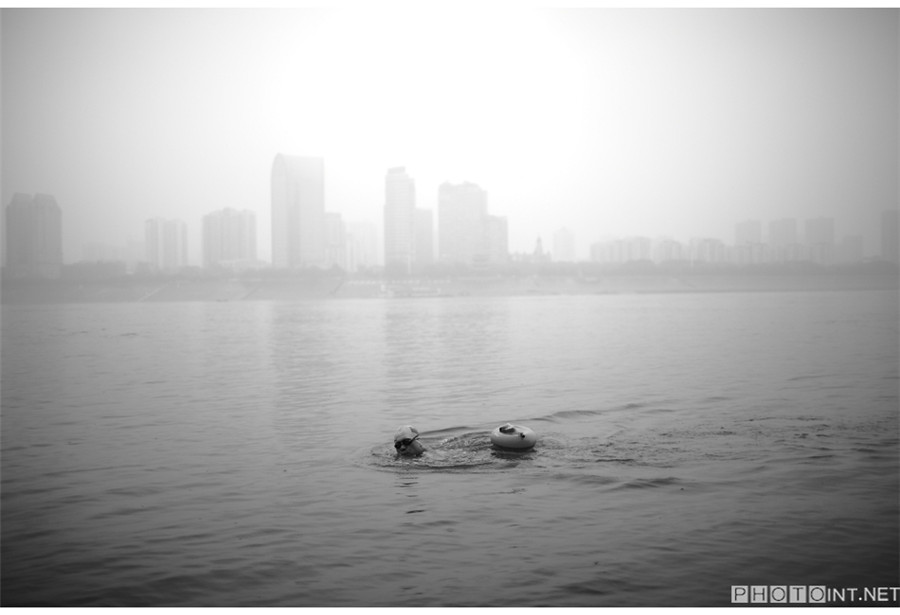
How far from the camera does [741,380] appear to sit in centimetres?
2878

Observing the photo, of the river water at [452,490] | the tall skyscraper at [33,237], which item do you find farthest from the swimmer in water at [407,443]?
the tall skyscraper at [33,237]

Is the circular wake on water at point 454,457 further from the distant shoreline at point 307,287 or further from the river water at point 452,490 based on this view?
the distant shoreline at point 307,287

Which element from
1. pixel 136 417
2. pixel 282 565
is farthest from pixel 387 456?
pixel 136 417

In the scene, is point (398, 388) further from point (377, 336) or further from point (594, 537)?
point (377, 336)

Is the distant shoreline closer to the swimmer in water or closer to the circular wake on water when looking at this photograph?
the circular wake on water

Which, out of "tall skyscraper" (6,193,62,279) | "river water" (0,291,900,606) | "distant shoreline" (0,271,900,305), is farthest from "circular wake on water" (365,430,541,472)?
"distant shoreline" (0,271,900,305)

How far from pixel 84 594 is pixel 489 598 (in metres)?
5.40

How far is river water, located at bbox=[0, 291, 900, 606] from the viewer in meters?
9.96

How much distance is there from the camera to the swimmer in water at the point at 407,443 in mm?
16500

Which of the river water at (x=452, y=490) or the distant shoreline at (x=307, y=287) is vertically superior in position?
the distant shoreline at (x=307, y=287)

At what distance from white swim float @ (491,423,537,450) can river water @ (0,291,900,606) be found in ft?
0.96

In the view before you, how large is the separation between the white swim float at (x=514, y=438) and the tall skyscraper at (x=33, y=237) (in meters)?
→ 132

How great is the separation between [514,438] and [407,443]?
245 cm

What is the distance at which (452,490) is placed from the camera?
13977mm
